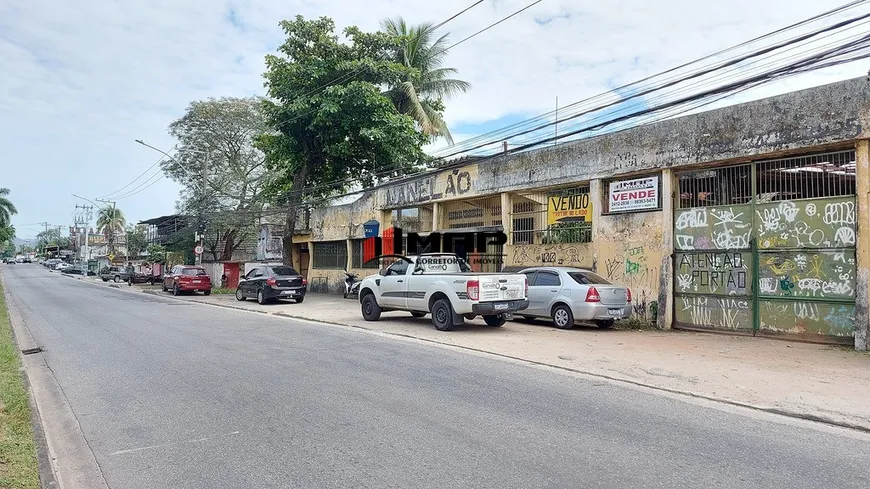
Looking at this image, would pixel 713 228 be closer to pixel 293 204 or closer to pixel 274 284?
pixel 274 284

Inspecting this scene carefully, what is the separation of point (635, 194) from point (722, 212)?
7.34 ft

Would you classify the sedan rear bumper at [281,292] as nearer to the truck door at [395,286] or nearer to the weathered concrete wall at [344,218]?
the weathered concrete wall at [344,218]

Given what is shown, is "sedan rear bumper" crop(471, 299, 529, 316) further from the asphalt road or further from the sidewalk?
the asphalt road

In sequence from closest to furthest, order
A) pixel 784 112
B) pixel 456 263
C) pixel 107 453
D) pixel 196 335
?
pixel 107 453 → pixel 784 112 → pixel 196 335 → pixel 456 263

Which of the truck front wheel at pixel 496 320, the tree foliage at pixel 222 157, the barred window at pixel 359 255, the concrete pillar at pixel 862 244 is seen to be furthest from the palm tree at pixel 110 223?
the concrete pillar at pixel 862 244

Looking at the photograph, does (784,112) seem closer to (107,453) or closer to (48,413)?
(107,453)

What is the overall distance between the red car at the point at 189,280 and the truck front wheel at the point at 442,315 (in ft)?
66.0

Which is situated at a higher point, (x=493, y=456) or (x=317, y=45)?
(x=317, y=45)

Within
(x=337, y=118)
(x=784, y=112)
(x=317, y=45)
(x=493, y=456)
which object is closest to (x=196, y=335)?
(x=493, y=456)

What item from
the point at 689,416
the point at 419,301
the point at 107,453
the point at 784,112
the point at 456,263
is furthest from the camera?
the point at 456,263

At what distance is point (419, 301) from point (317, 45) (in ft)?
57.9

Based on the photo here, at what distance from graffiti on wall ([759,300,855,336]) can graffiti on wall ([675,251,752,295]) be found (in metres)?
0.68

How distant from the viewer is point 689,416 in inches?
238

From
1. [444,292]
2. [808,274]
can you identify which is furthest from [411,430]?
[808,274]
